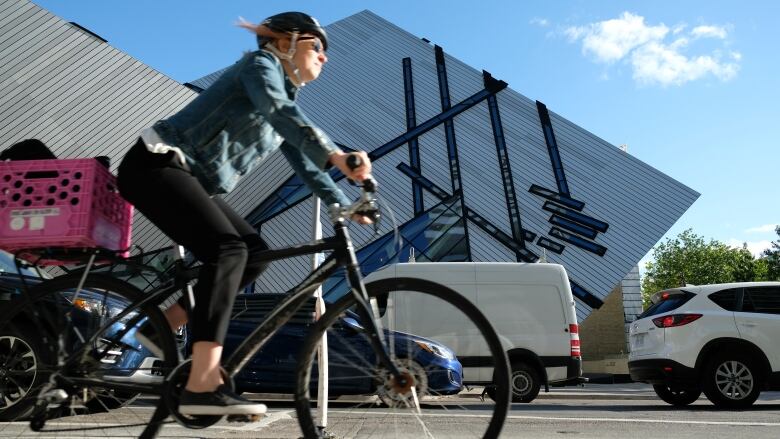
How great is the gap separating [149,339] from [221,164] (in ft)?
2.32

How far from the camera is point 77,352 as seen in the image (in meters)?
2.76

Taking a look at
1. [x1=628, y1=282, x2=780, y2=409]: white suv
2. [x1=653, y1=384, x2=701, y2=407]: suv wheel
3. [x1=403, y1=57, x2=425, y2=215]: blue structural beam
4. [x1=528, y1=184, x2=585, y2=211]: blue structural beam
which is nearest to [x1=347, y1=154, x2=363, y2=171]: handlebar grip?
[x1=628, y1=282, x2=780, y2=409]: white suv

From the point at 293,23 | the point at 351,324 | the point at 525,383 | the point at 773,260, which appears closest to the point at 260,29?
the point at 293,23

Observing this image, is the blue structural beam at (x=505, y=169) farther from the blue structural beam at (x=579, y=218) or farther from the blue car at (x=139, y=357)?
the blue car at (x=139, y=357)

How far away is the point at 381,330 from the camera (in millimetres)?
2633

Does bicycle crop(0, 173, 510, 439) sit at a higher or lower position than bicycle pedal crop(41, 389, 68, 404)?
higher

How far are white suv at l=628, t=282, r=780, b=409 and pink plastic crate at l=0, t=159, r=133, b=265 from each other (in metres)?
7.60

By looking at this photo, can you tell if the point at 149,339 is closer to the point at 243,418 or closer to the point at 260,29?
the point at 243,418

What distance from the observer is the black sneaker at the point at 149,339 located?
8.73 ft

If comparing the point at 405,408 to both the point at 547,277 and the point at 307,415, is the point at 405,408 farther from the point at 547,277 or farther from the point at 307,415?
the point at 547,277

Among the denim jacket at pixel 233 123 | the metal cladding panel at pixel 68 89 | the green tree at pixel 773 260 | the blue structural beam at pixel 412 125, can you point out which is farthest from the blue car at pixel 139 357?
the green tree at pixel 773 260

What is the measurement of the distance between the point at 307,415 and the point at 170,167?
0.99 m

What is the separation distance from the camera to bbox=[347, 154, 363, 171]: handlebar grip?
7.78 ft

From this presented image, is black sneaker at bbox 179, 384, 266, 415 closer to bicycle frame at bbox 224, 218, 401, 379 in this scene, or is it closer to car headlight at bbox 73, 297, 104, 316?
bicycle frame at bbox 224, 218, 401, 379
